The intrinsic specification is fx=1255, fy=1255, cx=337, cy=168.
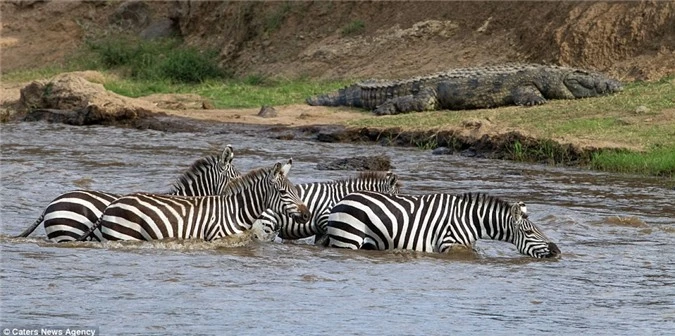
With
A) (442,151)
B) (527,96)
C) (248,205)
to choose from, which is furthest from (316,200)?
(527,96)

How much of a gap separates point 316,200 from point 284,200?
78 centimetres

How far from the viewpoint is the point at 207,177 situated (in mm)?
11695

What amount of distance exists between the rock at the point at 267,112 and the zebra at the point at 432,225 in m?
11.5

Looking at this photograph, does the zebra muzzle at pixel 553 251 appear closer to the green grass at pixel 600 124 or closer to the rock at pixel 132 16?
the green grass at pixel 600 124

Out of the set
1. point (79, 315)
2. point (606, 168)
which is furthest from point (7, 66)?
point (79, 315)

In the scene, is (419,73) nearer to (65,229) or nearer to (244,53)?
(244,53)

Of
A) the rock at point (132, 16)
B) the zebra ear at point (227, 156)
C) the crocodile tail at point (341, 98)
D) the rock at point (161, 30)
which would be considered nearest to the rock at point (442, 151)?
the crocodile tail at point (341, 98)

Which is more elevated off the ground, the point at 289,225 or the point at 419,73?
the point at 419,73

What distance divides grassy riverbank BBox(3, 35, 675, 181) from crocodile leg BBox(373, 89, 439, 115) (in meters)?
0.37

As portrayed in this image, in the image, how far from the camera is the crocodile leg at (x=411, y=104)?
855 inches

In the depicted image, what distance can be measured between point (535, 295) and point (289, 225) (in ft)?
8.49

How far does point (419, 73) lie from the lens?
24.8 m

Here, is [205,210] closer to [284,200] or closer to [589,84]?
[284,200]

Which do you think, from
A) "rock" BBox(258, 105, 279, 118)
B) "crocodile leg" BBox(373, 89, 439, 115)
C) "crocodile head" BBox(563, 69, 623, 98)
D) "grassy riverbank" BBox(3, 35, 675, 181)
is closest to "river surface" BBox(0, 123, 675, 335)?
"grassy riverbank" BBox(3, 35, 675, 181)
